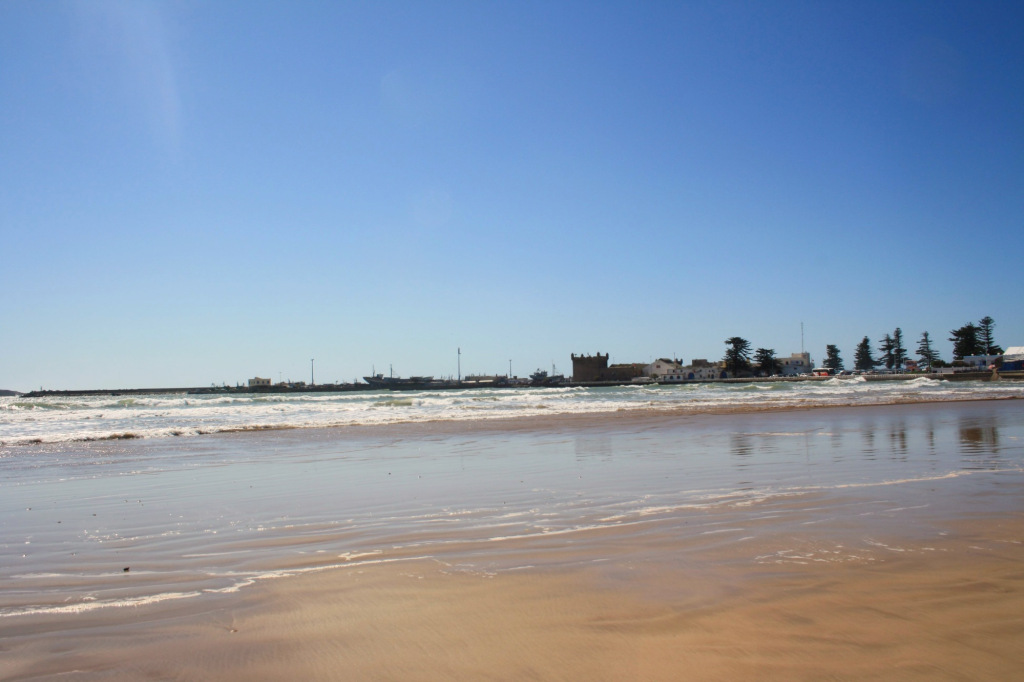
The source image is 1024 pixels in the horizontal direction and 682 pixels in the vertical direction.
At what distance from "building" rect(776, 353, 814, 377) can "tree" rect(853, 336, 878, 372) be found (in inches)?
939

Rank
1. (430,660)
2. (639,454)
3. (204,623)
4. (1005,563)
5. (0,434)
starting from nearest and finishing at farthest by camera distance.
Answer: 1. (430,660)
2. (204,623)
3. (1005,563)
4. (639,454)
5. (0,434)

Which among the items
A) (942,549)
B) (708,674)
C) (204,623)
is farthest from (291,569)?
(942,549)

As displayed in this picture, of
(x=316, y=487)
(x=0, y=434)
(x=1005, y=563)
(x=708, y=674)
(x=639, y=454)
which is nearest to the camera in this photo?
(x=708, y=674)

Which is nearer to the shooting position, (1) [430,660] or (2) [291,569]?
(1) [430,660]

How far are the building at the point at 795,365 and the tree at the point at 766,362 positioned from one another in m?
2.04

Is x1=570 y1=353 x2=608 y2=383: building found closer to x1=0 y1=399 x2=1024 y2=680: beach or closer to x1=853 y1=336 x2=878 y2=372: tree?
x1=853 y1=336 x2=878 y2=372: tree

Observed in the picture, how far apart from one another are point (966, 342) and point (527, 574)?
127270 mm

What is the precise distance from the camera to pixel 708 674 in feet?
7.91

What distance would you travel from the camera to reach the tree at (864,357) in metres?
141

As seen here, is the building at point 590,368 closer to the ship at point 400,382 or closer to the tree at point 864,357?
the ship at point 400,382

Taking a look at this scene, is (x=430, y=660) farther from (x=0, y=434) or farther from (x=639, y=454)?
(x=0, y=434)

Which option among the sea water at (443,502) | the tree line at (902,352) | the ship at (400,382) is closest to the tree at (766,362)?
the tree line at (902,352)

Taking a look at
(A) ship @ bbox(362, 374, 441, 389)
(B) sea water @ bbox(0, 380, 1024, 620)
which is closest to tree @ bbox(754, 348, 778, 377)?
(A) ship @ bbox(362, 374, 441, 389)

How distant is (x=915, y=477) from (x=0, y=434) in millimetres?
20856
